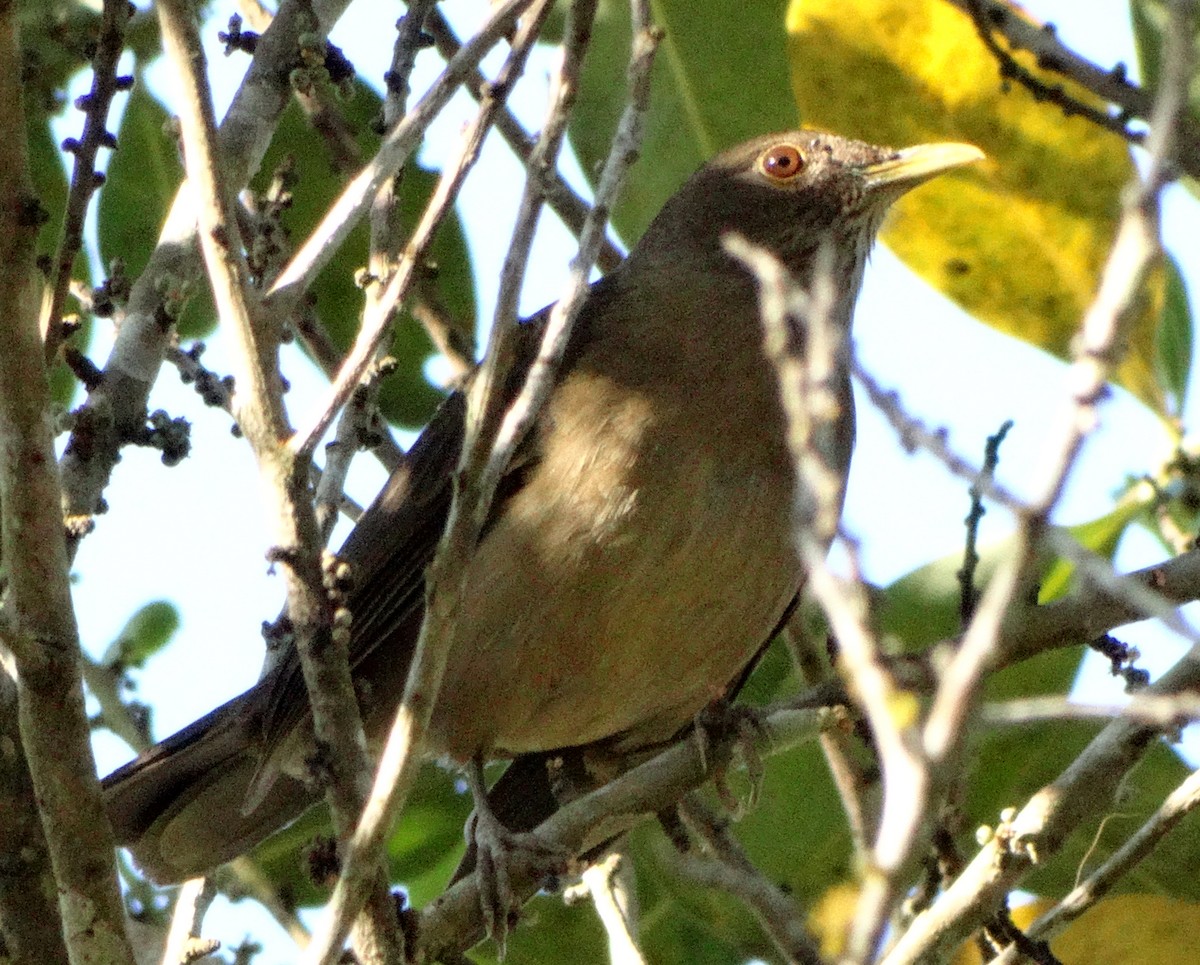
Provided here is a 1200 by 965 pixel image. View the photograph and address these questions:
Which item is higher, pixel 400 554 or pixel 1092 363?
pixel 400 554

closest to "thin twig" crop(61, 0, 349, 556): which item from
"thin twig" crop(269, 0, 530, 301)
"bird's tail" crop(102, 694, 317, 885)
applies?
"thin twig" crop(269, 0, 530, 301)

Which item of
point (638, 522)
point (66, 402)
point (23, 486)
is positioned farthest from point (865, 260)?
point (23, 486)

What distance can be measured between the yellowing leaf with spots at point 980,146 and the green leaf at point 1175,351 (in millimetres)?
368

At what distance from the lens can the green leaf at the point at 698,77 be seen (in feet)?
21.0

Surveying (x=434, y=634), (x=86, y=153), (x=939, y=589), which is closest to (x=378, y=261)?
(x=86, y=153)

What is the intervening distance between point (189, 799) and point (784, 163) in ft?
9.45

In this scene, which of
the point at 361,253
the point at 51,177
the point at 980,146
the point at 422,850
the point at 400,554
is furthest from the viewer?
the point at 361,253

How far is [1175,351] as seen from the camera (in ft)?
22.0

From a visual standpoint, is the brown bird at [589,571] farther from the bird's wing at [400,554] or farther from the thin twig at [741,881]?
the thin twig at [741,881]

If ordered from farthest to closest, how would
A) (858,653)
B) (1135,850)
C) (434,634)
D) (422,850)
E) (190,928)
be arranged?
1. (422,850)
2. (190,928)
3. (1135,850)
4. (434,634)
5. (858,653)

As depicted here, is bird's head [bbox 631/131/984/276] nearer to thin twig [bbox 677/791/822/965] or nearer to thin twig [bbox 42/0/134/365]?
thin twig [bbox 677/791/822/965]

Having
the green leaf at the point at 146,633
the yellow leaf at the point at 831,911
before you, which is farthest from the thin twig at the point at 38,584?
the green leaf at the point at 146,633

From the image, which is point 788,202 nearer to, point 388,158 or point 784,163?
point 784,163

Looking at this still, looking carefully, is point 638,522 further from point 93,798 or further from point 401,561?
point 93,798
